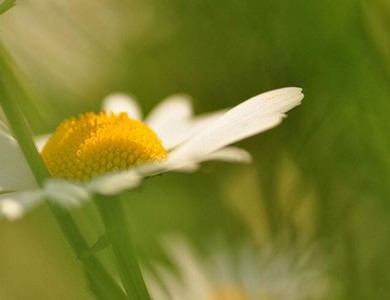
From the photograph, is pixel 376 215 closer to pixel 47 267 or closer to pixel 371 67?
pixel 371 67

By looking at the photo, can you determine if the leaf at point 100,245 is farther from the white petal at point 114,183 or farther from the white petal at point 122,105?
the white petal at point 122,105

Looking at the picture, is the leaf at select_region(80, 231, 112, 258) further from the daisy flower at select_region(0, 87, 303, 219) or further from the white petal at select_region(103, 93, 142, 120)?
the white petal at select_region(103, 93, 142, 120)

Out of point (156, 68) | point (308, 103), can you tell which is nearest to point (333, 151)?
point (308, 103)

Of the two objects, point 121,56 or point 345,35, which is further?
point 121,56

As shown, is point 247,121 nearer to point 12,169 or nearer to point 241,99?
point 12,169

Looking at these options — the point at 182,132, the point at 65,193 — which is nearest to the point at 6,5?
the point at 65,193

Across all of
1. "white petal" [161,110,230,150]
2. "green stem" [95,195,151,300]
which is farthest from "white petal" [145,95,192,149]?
"green stem" [95,195,151,300]
